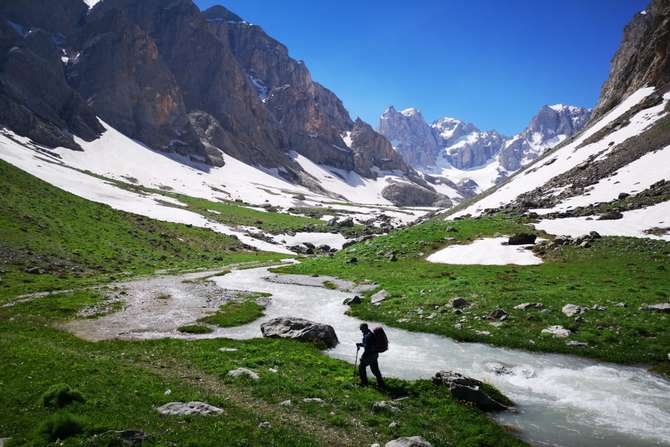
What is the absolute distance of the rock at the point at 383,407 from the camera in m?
15.7

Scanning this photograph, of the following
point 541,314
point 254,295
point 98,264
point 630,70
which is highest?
point 630,70

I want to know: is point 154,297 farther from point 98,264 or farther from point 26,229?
point 26,229

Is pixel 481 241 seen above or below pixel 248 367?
above

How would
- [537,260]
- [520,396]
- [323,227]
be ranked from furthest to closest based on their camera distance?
[323,227], [537,260], [520,396]

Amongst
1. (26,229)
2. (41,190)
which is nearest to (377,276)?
(26,229)

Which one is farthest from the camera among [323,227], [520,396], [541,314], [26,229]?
[323,227]

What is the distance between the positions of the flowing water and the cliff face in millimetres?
111601

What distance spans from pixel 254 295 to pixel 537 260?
102ft

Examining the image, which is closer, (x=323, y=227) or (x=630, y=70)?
(x=630, y=70)

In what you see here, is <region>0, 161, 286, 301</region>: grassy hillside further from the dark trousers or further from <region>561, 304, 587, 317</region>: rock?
<region>561, 304, 587, 317</region>: rock

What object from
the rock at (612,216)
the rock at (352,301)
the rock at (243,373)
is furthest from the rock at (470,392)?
the rock at (612,216)

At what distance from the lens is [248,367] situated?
20.2 metres

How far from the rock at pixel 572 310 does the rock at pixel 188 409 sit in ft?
76.9

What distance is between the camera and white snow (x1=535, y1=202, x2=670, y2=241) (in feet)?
164
